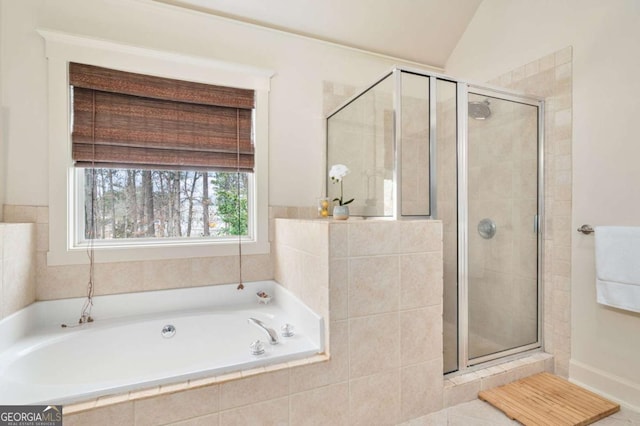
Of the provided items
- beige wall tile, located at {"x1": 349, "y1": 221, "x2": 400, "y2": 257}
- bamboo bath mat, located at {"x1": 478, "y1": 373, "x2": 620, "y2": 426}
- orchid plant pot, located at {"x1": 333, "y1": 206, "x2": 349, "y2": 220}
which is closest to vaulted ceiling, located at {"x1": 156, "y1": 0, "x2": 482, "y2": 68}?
orchid plant pot, located at {"x1": 333, "y1": 206, "x2": 349, "y2": 220}

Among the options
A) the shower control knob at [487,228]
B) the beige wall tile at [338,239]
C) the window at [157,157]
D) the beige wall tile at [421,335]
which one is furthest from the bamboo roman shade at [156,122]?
the shower control knob at [487,228]

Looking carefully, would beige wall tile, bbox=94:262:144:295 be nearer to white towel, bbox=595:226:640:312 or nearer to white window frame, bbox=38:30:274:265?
white window frame, bbox=38:30:274:265

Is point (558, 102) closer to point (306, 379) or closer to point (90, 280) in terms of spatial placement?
point (306, 379)

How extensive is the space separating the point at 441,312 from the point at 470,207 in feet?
2.17

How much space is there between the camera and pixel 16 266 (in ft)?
5.37

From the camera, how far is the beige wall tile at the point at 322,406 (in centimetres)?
142

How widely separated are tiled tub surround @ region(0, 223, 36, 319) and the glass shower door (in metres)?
2.52

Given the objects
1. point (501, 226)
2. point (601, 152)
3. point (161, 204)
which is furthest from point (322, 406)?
point (601, 152)

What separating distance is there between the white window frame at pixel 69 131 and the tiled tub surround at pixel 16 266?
10cm

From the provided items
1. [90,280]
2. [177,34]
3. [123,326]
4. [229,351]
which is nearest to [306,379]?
[229,351]

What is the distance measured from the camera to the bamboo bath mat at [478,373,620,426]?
157cm

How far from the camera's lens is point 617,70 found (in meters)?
1.72

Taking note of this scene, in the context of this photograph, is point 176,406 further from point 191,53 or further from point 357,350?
point 191,53
